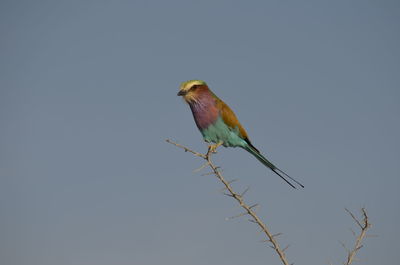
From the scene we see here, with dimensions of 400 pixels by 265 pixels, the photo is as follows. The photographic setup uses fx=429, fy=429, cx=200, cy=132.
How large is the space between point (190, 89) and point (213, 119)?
547 millimetres

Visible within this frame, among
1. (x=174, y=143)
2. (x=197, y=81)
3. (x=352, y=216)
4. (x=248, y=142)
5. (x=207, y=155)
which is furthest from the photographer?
(x=248, y=142)

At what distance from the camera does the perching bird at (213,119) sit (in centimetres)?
596

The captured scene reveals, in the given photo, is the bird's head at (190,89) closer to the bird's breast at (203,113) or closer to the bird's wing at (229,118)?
the bird's breast at (203,113)

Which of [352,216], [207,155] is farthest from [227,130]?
[352,216]

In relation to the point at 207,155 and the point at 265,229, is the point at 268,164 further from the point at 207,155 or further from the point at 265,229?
the point at 265,229

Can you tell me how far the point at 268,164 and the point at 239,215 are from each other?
8.83 ft

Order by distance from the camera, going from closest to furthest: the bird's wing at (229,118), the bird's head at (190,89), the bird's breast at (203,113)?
the bird's head at (190,89)
the bird's breast at (203,113)
the bird's wing at (229,118)

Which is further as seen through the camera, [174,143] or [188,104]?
[188,104]

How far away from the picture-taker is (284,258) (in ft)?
11.2

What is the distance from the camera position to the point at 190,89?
19.5 feet

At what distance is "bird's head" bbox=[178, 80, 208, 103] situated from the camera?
19.3 ft

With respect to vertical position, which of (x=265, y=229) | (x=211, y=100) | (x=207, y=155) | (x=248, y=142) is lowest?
(x=265, y=229)

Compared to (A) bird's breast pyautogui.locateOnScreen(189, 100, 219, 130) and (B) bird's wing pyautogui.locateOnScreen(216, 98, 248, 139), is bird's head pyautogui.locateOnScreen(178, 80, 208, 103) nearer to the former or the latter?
(A) bird's breast pyautogui.locateOnScreen(189, 100, 219, 130)

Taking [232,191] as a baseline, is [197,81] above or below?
above
